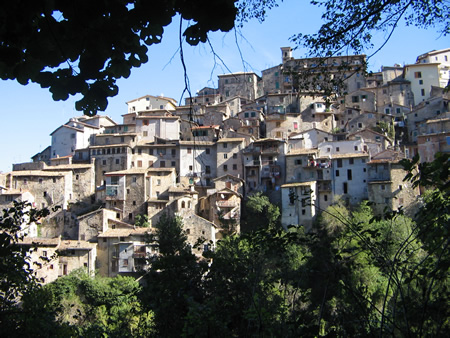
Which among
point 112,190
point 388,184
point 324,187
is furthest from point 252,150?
point 112,190

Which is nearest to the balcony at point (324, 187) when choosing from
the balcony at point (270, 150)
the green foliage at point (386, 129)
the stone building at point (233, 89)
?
the balcony at point (270, 150)

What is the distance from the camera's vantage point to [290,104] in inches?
2293

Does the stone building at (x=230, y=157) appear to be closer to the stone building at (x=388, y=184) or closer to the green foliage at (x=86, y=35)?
the stone building at (x=388, y=184)

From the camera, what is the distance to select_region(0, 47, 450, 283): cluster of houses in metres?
40.7

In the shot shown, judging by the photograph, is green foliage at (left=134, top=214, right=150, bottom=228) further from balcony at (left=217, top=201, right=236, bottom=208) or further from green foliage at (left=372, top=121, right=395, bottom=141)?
green foliage at (left=372, top=121, right=395, bottom=141)

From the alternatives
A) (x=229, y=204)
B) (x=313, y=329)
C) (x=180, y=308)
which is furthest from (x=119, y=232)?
(x=313, y=329)

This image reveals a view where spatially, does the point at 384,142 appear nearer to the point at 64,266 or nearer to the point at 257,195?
the point at 257,195

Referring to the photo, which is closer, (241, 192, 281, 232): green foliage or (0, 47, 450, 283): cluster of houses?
(0, 47, 450, 283): cluster of houses

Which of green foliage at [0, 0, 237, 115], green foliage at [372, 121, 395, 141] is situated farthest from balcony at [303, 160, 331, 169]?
green foliage at [0, 0, 237, 115]

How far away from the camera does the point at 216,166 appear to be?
48.8 metres

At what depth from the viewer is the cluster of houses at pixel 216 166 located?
40.7 metres

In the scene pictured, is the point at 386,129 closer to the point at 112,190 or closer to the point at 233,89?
the point at 233,89

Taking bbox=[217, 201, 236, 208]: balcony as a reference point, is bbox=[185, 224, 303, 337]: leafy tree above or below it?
below

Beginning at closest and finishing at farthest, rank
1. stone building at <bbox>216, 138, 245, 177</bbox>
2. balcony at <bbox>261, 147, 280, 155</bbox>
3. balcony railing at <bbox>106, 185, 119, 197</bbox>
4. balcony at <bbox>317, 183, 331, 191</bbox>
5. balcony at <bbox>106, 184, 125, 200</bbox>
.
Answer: balcony at <bbox>317, 183, 331, 191</bbox> < balcony at <bbox>106, 184, 125, 200</bbox> < balcony railing at <bbox>106, 185, 119, 197</bbox> < balcony at <bbox>261, 147, 280, 155</bbox> < stone building at <bbox>216, 138, 245, 177</bbox>
